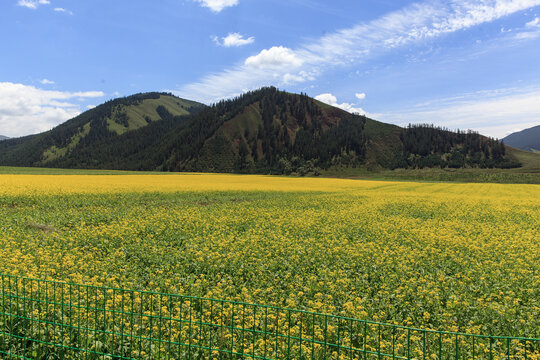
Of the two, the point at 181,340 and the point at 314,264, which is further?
the point at 314,264

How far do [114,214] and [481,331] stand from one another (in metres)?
23.0

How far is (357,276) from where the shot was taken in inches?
428

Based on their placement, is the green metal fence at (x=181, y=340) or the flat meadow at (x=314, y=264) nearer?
the green metal fence at (x=181, y=340)

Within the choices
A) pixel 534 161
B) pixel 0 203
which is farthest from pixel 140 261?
pixel 534 161

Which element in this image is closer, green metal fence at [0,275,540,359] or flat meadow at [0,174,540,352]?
green metal fence at [0,275,540,359]

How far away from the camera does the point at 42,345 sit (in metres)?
6.02

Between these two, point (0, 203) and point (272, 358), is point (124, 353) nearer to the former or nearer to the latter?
point (272, 358)

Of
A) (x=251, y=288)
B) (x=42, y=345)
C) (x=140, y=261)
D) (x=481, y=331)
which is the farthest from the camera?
(x=140, y=261)

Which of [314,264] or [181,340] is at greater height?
[181,340]

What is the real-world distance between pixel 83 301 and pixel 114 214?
672 inches

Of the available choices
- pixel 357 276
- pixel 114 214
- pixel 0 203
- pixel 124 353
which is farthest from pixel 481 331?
pixel 0 203

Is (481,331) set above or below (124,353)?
below

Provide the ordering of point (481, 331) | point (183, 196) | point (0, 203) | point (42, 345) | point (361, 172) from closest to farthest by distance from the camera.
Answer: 1. point (42, 345)
2. point (481, 331)
3. point (0, 203)
4. point (183, 196)
5. point (361, 172)

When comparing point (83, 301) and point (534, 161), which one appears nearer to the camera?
point (83, 301)
